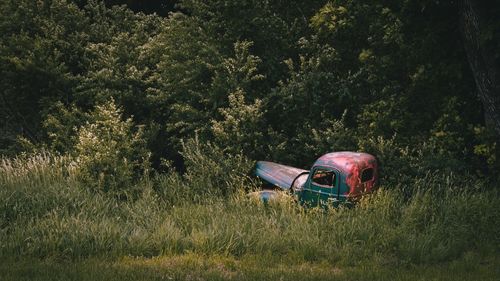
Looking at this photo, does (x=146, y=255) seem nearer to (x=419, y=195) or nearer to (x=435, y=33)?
(x=419, y=195)

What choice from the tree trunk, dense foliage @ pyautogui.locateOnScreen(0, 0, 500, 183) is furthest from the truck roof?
the tree trunk

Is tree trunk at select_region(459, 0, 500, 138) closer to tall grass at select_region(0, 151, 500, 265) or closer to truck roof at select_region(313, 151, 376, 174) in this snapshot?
tall grass at select_region(0, 151, 500, 265)

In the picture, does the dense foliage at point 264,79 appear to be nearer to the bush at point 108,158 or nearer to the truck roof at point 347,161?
the bush at point 108,158

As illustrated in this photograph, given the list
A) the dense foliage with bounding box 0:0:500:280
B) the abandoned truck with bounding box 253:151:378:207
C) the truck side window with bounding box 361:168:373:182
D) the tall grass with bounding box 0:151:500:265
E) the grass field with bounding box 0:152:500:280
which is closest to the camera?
the grass field with bounding box 0:152:500:280

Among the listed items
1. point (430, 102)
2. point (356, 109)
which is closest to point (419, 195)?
point (430, 102)

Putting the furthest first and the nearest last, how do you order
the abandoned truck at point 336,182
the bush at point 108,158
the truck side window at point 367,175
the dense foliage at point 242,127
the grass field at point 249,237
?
the bush at point 108,158 → the truck side window at point 367,175 → the abandoned truck at point 336,182 → the dense foliage at point 242,127 → the grass field at point 249,237

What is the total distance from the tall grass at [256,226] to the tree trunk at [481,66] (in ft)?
4.06

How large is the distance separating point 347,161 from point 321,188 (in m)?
0.56

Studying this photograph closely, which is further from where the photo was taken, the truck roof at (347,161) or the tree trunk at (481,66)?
the tree trunk at (481,66)

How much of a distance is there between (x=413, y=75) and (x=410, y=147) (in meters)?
1.49

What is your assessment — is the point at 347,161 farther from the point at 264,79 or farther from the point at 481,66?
the point at 264,79

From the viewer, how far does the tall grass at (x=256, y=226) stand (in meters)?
8.02

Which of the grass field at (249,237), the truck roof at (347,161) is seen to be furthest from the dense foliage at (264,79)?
the grass field at (249,237)

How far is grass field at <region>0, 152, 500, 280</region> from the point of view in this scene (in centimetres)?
732
